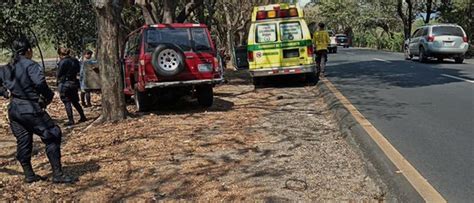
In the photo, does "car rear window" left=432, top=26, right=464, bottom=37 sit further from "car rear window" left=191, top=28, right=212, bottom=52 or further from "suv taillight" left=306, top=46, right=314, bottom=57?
"car rear window" left=191, top=28, right=212, bottom=52

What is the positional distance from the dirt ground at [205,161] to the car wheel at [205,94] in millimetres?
806

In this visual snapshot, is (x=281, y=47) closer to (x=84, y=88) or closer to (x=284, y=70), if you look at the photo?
(x=284, y=70)

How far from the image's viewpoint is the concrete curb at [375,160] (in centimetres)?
449

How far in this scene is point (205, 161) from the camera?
603 cm

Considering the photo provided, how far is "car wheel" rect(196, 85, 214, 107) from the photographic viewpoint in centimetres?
1048

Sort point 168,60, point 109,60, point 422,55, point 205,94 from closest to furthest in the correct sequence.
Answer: point 109,60 → point 168,60 → point 205,94 → point 422,55

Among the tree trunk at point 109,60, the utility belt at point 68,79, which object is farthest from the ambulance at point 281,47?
the tree trunk at point 109,60

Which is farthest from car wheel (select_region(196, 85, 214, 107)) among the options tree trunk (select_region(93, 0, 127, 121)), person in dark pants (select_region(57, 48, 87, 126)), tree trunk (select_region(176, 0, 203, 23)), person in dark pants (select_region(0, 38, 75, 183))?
tree trunk (select_region(176, 0, 203, 23))

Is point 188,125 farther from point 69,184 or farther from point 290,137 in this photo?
point 69,184

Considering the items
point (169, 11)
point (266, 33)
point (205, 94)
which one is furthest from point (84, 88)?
point (266, 33)

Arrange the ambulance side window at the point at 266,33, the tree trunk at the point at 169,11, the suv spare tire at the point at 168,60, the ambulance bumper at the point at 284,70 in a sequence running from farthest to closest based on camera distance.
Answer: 1. the tree trunk at the point at 169,11
2. the ambulance side window at the point at 266,33
3. the ambulance bumper at the point at 284,70
4. the suv spare tire at the point at 168,60

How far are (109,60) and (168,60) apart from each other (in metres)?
1.10

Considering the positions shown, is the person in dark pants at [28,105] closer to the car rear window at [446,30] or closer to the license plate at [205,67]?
the license plate at [205,67]

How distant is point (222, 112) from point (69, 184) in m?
4.99
